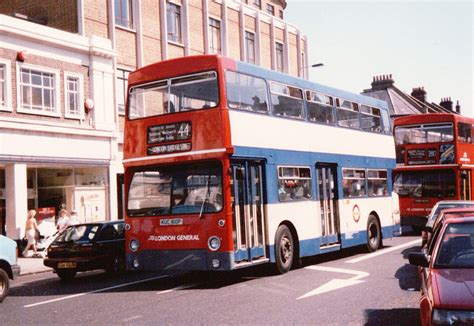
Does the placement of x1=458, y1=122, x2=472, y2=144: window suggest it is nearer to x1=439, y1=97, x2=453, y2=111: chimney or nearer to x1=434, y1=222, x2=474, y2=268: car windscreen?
x1=434, y1=222, x2=474, y2=268: car windscreen

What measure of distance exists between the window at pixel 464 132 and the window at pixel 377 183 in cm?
618

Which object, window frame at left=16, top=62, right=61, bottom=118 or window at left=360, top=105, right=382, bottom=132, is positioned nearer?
window at left=360, top=105, right=382, bottom=132

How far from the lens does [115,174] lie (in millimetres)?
25297

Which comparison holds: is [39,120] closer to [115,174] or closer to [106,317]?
[115,174]

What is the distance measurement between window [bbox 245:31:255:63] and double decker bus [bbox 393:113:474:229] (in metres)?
14.3

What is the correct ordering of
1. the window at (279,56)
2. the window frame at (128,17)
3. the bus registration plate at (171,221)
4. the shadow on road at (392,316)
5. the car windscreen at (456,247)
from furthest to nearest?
the window at (279,56) → the window frame at (128,17) → the bus registration plate at (171,221) → the shadow on road at (392,316) → the car windscreen at (456,247)

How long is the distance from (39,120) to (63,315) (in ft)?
46.4

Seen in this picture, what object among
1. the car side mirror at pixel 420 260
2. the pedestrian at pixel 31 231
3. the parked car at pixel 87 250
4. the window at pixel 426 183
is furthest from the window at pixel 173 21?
the car side mirror at pixel 420 260

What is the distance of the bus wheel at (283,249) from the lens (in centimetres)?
1245

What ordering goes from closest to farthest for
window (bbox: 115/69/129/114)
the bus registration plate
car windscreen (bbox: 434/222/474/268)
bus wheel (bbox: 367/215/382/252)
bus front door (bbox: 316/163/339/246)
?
car windscreen (bbox: 434/222/474/268)
the bus registration plate
bus front door (bbox: 316/163/339/246)
bus wheel (bbox: 367/215/382/252)
window (bbox: 115/69/129/114)

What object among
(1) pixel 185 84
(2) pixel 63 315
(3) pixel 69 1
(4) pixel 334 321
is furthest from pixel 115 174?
(4) pixel 334 321

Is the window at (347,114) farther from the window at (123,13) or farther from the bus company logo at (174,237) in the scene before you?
the window at (123,13)

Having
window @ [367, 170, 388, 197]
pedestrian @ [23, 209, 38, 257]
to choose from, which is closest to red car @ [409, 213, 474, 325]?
window @ [367, 170, 388, 197]

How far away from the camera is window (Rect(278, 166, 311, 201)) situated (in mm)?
12953
